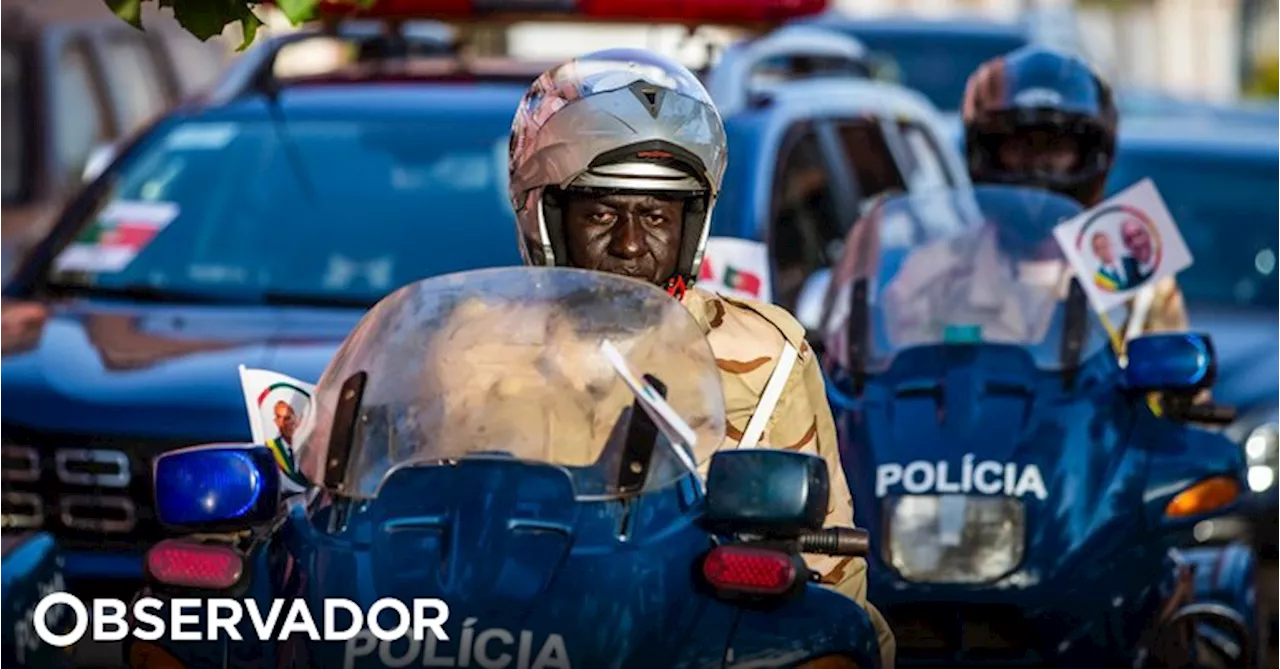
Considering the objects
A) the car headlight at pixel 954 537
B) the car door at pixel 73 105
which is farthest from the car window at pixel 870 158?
the car door at pixel 73 105

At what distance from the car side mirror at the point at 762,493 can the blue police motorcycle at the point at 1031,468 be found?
2531 millimetres

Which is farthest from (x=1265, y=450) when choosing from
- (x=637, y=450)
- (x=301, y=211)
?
(x=637, y=450)

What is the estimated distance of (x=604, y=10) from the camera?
31.6ft

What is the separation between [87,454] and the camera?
25.1ft

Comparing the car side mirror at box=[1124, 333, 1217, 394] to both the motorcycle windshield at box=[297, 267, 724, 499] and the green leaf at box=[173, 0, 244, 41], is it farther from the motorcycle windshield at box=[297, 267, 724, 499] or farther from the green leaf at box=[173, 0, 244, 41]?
the motorcycle windshield at box=[297, 267, 724, 499]

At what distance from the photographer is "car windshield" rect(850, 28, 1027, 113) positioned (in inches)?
773

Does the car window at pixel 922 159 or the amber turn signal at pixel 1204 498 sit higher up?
the amber turn signal at pixel 1204 498

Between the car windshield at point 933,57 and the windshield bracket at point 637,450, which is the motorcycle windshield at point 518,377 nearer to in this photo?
the windshield bracket at point 637,450

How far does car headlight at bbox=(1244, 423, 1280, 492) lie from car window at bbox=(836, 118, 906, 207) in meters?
1.57

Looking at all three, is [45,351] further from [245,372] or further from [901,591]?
[245,372]

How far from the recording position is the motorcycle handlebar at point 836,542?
4.42 metres

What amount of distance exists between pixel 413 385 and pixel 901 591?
99.5 inches

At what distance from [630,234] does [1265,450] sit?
13.9 ft

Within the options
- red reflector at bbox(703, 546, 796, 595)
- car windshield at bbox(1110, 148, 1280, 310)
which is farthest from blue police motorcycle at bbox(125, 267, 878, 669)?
car windshield at bbox(1110, 148, 1280, 310)
